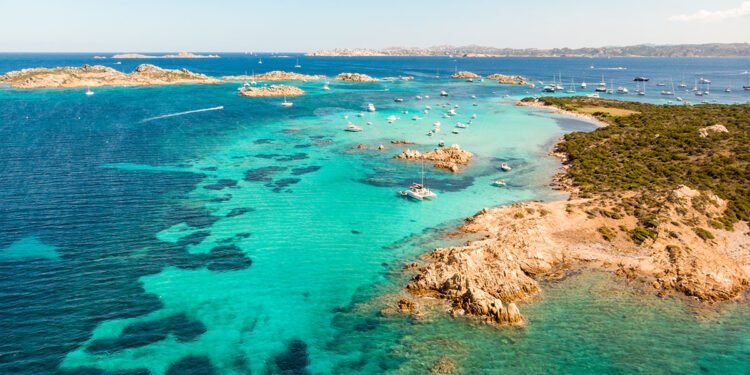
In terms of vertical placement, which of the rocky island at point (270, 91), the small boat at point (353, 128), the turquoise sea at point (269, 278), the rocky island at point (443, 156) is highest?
the rocky island at point (270, 91)

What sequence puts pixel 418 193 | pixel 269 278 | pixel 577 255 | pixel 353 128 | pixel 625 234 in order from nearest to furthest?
pixel 269 278
pixel 577 255
pixel 625 234
pixel 418 193
pixel 353 128

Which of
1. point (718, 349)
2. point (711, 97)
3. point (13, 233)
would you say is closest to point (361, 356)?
point (718, 349)

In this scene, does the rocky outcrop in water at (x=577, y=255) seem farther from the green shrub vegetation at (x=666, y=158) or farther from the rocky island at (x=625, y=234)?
the green shrub vegetation at (x=666, y=158)

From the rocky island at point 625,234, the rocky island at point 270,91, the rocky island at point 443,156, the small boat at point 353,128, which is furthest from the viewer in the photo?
the rocky island at point 270,91

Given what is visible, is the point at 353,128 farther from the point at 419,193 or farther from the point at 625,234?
the point at 625,234

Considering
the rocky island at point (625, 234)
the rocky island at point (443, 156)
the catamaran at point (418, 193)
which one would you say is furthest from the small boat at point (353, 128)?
the rocky island at point (625, 234)

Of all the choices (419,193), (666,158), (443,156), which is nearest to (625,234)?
(419,193)

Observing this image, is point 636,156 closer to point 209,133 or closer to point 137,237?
point 137,237

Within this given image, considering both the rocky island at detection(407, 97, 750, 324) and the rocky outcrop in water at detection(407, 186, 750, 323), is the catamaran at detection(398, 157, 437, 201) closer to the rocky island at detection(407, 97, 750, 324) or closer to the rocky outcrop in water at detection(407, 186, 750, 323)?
the rocky island at detection(407, 97, 750, 324)
